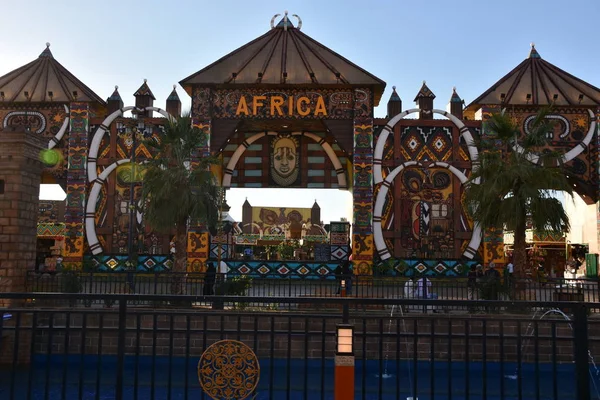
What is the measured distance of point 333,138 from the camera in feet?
87.5

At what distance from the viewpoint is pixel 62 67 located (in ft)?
89.8

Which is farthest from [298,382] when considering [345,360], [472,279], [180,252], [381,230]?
[381,230]

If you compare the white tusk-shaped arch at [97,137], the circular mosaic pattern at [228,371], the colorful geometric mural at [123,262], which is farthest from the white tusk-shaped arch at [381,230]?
the circular mosaic pattern at [228,371]

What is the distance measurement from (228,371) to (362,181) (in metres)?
19.6

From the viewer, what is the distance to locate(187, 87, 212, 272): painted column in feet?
77.9

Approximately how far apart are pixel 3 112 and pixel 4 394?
18.4 metres

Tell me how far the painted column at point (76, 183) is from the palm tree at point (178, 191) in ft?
24.8

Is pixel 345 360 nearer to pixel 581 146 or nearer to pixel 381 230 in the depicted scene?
pixel 381 230

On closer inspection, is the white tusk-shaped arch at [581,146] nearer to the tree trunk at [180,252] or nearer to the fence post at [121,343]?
the tree trunk at [180,252]

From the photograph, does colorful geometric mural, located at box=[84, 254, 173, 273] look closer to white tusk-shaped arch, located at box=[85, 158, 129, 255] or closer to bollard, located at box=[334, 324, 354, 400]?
white tusk-shaped arch, located at box=[85, 158, 129, 255]

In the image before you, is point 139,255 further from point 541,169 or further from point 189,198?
point 541,169

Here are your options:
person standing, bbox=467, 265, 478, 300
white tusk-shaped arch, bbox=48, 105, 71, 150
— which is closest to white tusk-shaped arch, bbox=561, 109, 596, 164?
person standing, bbox=467, 265, 478, 300

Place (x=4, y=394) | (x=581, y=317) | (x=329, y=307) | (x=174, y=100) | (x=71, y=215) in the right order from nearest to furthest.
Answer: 1. (x=581, y=317)
2. (x=4, y=394)
3. (x=329, y=307)
4. (x=71, y=215)
5. (x=174, y=100)

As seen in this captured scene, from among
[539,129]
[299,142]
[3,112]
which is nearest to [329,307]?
[539,129]
